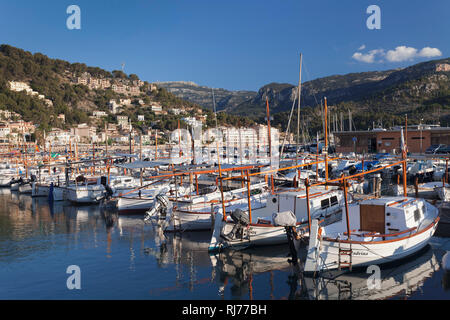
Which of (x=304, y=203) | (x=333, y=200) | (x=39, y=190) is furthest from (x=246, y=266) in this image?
(x=39, y=190)

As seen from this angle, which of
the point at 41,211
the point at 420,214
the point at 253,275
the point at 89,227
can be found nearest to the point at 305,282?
the point at 253,275

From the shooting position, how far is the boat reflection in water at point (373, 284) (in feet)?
38.9

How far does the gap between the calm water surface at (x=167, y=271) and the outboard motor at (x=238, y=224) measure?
85 cm

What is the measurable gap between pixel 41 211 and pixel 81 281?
1720cm

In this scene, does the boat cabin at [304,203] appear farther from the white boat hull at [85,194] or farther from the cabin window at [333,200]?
the white boat hull at [85,194]

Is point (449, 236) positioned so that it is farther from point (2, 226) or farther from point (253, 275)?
point (2, 226)

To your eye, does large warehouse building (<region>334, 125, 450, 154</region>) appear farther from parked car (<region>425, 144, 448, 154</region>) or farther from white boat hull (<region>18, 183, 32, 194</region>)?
white boat hull (<region>18, 183, 32, 194</region>)

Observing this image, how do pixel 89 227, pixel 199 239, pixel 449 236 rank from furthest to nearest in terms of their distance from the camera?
pixel 89 227, pixel 199 239, pixel 449 236

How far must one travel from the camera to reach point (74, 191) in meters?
31.7

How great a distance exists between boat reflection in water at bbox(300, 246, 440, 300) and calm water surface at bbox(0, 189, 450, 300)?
1.2 inches

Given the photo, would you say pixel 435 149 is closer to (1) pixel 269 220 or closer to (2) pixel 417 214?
(2) pixel 417 214

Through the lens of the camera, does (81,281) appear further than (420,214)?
No

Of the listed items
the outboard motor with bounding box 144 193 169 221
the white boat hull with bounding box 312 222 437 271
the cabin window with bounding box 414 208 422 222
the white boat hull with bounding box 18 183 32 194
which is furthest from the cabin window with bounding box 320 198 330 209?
the white boat hull with bounding box 18 183 32 194
